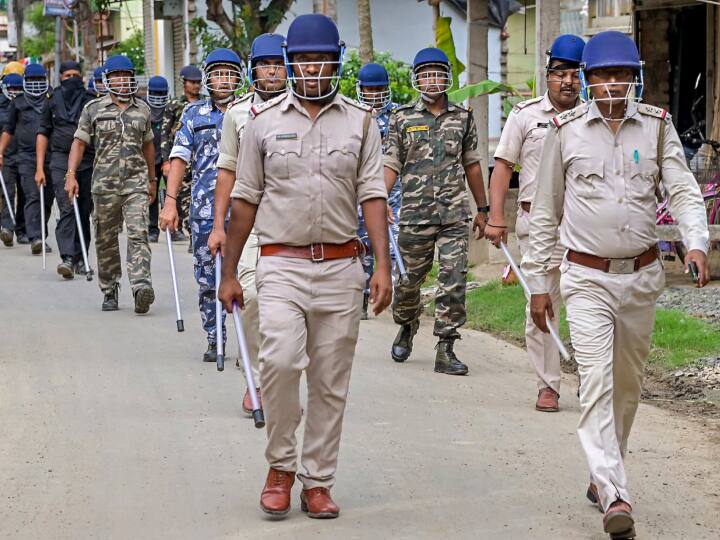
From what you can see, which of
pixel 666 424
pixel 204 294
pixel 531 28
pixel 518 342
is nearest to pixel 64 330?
pixel 204 294

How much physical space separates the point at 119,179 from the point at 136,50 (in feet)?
124

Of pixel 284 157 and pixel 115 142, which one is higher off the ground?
pixel 284 157

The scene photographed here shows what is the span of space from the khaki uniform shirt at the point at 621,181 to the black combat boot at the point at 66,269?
396 inches

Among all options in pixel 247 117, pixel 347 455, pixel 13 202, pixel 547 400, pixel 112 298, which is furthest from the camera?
pixel 13 202

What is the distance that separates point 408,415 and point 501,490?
1.81 meters

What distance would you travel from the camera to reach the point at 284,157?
19.9 ft

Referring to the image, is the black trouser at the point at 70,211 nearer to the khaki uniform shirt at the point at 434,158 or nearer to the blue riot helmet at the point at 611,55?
the khaki uniform shirt at the point at 434,158

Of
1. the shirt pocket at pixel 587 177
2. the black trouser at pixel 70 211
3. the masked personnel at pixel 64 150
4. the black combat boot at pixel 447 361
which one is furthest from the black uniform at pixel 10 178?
the shirt pocket at pixel 587 177

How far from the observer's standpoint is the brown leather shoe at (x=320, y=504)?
6.07 m

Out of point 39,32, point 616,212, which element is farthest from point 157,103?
point 39,32

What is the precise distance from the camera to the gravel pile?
11.8m

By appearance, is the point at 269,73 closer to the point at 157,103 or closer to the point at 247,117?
the point at 247,117

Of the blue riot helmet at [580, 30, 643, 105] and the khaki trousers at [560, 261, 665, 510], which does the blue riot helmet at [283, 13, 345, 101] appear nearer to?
the blue riot helmet at [580, 30, 643, 105]

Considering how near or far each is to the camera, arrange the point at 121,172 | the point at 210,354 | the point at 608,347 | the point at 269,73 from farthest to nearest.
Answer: the point at 121,172 < the point at 210,354 < the point at 269,73 < the point at 608,347
